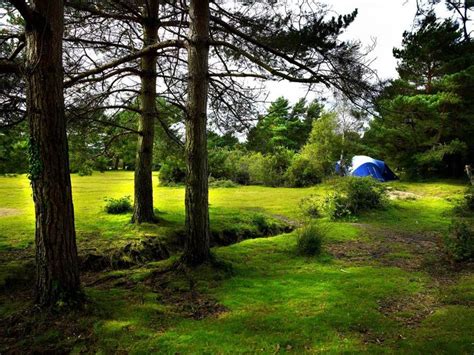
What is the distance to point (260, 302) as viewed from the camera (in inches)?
165

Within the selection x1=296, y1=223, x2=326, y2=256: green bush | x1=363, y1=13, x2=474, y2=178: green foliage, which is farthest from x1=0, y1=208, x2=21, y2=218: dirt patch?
x1=363, y1=13, x2=474, y2=178: green foliage

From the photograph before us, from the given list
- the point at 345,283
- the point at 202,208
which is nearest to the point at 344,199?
the point at 345,283

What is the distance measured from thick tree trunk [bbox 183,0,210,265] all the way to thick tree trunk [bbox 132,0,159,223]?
2311mm

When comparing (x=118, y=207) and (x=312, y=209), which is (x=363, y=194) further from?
(x=118, y=207)

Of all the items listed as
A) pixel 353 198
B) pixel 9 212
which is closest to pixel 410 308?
pixel 353 198

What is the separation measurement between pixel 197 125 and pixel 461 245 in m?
4.84

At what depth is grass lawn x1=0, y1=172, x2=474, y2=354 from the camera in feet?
10.4

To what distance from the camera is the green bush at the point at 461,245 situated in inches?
219

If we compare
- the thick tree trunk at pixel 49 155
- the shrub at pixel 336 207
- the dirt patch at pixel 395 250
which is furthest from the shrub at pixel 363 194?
the thick tree trunk at pixel 49 155

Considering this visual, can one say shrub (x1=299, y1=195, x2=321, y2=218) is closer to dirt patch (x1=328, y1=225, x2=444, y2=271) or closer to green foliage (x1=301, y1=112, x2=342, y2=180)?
dirt patch (x1=328, y1=225, x2=444, y2=271)

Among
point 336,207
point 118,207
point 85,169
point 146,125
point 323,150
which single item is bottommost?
point 336,207

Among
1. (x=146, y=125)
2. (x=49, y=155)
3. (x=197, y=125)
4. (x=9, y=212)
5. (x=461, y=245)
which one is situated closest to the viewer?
(x=49, y=155)

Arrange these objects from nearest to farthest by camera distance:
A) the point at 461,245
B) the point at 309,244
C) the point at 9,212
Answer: the point at 461,245 → the point at 309,244 → the point at 9,212

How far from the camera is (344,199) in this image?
11.1 meters
